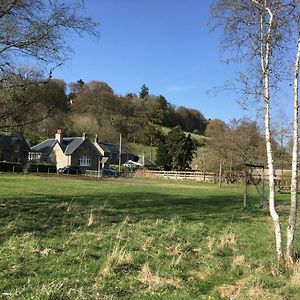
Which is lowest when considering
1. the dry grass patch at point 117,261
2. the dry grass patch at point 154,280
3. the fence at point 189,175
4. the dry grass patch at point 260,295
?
the dry grass patch at point 260,295

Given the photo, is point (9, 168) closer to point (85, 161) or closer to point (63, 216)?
point (85, 161)

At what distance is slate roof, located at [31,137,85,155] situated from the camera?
89.0 metres

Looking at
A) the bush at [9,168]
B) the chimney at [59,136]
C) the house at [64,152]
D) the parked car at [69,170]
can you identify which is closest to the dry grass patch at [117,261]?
the bush at [9,168]

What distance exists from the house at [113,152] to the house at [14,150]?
736 inches

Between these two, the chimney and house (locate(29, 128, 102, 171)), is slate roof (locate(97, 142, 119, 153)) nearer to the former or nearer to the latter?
house (locate(29, 128, 102, 171))

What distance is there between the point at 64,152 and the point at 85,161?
5.02m

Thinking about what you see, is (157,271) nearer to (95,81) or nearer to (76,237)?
(76,237)

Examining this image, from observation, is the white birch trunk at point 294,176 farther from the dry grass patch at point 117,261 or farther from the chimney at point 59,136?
the chimney at point 59,136

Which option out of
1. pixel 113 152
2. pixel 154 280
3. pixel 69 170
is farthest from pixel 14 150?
pixel 154 280

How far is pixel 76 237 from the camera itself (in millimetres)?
11023

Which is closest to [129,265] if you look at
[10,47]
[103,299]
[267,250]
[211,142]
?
[103,299]

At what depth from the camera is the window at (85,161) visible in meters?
91.1

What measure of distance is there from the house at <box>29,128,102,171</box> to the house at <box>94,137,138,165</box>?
371 inches

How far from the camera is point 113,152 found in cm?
10625
